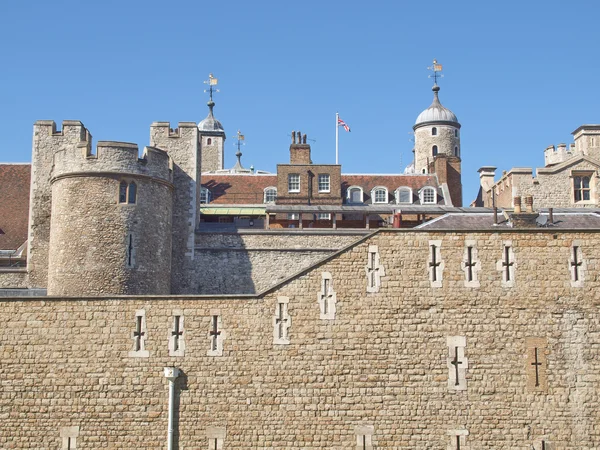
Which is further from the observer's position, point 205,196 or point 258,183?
point 258,183

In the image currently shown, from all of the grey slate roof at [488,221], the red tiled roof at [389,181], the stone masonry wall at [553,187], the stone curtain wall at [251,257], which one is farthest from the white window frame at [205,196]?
the stone masonry wall at [553,187]

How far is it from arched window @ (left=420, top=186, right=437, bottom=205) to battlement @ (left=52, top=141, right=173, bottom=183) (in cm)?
1904

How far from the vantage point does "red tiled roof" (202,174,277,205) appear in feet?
150

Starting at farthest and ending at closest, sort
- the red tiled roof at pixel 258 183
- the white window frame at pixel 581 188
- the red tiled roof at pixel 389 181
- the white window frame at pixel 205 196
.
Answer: the red tiled roof at pixel 389 181, the red tiled roof at pixel 258 183, the white window frame at pixel 205 196, the white window frame at pixel 581 188

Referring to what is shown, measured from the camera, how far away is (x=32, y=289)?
105 feet

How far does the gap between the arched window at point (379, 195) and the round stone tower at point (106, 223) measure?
56.5ft

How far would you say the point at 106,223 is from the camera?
30.2 m

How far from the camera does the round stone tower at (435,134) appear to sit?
209 ft

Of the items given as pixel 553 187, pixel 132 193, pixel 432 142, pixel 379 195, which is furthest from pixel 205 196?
pixel 432 142

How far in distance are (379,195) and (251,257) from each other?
40.7 feet

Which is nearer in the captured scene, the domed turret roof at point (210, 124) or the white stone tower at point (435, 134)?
the white stone tower at point (435, 134)

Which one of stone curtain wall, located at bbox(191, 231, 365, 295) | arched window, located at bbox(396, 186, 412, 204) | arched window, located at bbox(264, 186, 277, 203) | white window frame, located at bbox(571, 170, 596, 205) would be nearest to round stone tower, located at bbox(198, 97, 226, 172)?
arched window, located at bbox(264, 186, 277, 203)

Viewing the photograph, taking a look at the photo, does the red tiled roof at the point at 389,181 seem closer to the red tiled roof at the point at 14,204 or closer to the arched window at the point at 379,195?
the arched window at the point at 379,195

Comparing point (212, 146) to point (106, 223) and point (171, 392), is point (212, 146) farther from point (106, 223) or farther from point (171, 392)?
point (171, 392)
